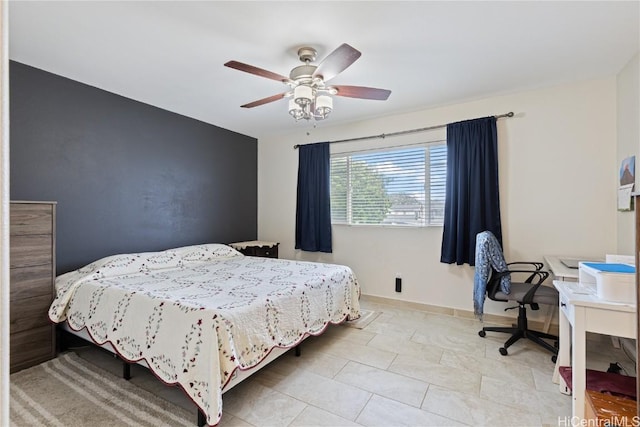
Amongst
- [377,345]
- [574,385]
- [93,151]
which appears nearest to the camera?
[574,385]

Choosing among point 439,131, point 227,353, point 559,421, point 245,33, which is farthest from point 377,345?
point 245,33

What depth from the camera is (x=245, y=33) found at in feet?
6.88

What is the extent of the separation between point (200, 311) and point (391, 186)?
9.43 feet

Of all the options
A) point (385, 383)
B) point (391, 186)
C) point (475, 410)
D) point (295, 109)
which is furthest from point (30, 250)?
point (391, 186)

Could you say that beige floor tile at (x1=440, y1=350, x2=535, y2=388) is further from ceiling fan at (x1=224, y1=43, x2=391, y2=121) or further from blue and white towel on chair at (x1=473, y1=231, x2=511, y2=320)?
ceiling fan at (x1=224, y1=43, x2=391, y2=121)

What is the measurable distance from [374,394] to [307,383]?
48 cm

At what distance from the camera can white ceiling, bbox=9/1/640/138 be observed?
6.08ft

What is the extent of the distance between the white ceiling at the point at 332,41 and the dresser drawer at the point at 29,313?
198 cm

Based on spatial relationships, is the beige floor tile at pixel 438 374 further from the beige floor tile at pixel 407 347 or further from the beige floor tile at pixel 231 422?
the beige floor tile at pixel 231 422

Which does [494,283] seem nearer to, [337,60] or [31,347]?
[337,60]

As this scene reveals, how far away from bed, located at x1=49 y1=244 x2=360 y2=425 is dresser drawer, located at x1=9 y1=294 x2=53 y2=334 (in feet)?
0.35

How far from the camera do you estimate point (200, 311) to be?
174 cm

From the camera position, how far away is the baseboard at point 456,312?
302 centimetres

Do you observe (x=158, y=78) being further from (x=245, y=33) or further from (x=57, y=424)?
(x=57, y=424)
